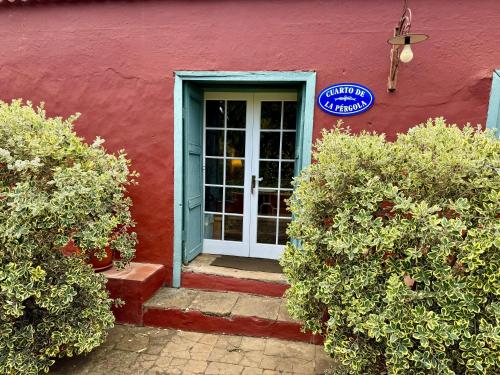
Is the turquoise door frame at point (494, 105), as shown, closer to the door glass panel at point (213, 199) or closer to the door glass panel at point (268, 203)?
the door glass panel at point (268, 203)

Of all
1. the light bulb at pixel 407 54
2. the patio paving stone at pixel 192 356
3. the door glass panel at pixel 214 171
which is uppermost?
the light bulb at pixel 407 54

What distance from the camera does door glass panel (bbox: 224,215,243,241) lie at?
14.3 feet

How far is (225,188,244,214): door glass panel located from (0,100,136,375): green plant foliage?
69.7 inches

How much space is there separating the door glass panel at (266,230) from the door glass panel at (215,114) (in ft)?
Result: 4.53

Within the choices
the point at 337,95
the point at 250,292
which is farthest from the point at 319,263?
the point at 337,95

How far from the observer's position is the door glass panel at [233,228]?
171 inches

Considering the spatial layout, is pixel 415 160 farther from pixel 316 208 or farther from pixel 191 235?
pixel 191 235

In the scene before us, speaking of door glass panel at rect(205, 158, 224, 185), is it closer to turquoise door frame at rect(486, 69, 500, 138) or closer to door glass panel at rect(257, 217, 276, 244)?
door glass panel at rect(257, 217, 276, 244)

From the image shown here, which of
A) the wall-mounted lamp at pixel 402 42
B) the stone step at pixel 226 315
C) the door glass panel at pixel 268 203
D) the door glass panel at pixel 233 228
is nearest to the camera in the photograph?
the wall-mounted lamp at pixel 402 42

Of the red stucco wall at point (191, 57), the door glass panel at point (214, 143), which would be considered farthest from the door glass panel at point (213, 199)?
the red stucco wall at point (191, 57)

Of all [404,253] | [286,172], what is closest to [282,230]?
[286,172]

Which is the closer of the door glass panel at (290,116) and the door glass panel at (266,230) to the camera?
the door glass panel at (290,116)

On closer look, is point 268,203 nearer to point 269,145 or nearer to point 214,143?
point 269,145

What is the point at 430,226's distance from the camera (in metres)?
1.93
